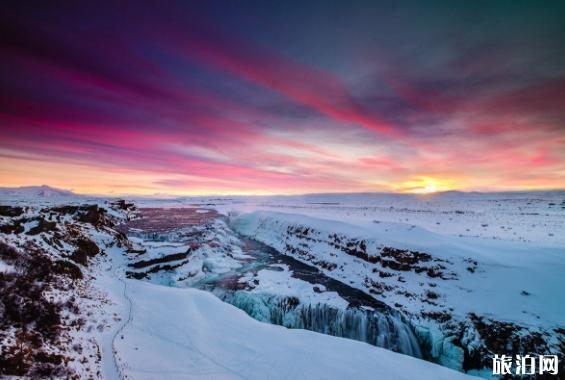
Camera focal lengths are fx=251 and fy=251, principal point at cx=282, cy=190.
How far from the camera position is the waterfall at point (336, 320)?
1650 centimetres

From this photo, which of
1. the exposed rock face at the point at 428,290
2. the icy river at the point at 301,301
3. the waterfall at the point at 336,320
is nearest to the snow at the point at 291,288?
the icy river at the point at 301,301

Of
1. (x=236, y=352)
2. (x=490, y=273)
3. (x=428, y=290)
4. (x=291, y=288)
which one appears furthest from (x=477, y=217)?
(x=236, y=352)

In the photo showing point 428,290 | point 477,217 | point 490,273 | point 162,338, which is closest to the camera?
point 162,338

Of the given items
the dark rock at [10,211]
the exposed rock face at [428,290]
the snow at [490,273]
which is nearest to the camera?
the exposed rock face at [428,290]

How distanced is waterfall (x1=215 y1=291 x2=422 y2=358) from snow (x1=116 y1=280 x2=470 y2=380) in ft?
12.8

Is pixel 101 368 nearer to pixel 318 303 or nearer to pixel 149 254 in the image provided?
pixel 318 303

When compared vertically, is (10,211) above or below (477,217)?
below

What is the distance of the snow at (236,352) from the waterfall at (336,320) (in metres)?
3.90

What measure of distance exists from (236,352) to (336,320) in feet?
29.5

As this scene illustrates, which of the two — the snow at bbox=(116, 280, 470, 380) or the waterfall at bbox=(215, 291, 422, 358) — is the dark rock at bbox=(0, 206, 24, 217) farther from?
the waterfall at bbox=(215, 291, 422, 358)

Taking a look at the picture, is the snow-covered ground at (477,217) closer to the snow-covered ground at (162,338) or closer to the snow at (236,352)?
the snow at (236,352)

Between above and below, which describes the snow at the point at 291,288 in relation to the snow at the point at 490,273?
below

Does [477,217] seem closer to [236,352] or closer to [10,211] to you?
[236,352]

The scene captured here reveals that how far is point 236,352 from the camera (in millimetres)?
11727
